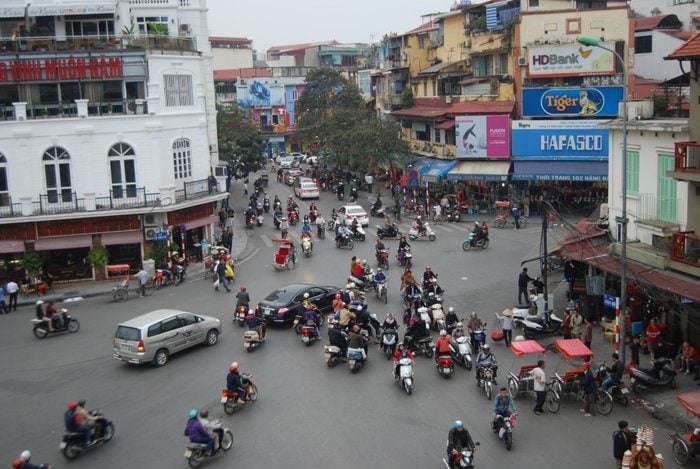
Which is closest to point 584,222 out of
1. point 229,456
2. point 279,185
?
point 229,456

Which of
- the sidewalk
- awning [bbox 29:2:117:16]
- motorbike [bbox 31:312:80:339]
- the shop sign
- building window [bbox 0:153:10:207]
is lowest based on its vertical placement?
the sidewalk

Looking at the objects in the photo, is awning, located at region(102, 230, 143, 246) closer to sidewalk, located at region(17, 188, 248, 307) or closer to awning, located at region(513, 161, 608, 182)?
sidewalk, located at region(17, 188, 248, 307)

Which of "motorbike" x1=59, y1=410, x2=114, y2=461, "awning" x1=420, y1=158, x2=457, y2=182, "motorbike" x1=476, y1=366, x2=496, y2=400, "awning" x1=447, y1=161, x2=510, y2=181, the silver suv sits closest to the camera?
"motorbike" x1=59, y1=410, x2=114, y2=461

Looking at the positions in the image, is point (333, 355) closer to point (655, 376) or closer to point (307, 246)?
point (655, 376)

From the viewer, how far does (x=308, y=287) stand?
25.2 metres

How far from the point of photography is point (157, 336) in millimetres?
20656

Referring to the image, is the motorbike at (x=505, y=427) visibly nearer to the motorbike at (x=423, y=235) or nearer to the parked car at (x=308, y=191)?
the motorbike at (x=423, y=235)

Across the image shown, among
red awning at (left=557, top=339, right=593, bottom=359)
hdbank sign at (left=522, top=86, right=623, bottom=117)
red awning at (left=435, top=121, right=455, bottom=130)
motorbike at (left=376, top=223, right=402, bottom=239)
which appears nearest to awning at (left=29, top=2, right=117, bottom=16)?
motorbike at (left=376, top=223, right=402, bottom=239)

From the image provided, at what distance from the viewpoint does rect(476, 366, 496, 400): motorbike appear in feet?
58.1

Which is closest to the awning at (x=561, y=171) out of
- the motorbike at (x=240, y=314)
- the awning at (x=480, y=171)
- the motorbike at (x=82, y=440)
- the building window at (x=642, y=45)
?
the awning at (x=480, y=171)

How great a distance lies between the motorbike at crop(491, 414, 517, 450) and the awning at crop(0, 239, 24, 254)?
24.5 metres

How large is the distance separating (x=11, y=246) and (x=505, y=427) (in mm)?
25084

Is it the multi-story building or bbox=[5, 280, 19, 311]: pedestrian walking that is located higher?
the multi-story building

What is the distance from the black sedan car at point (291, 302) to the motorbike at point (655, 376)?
10261 mm
